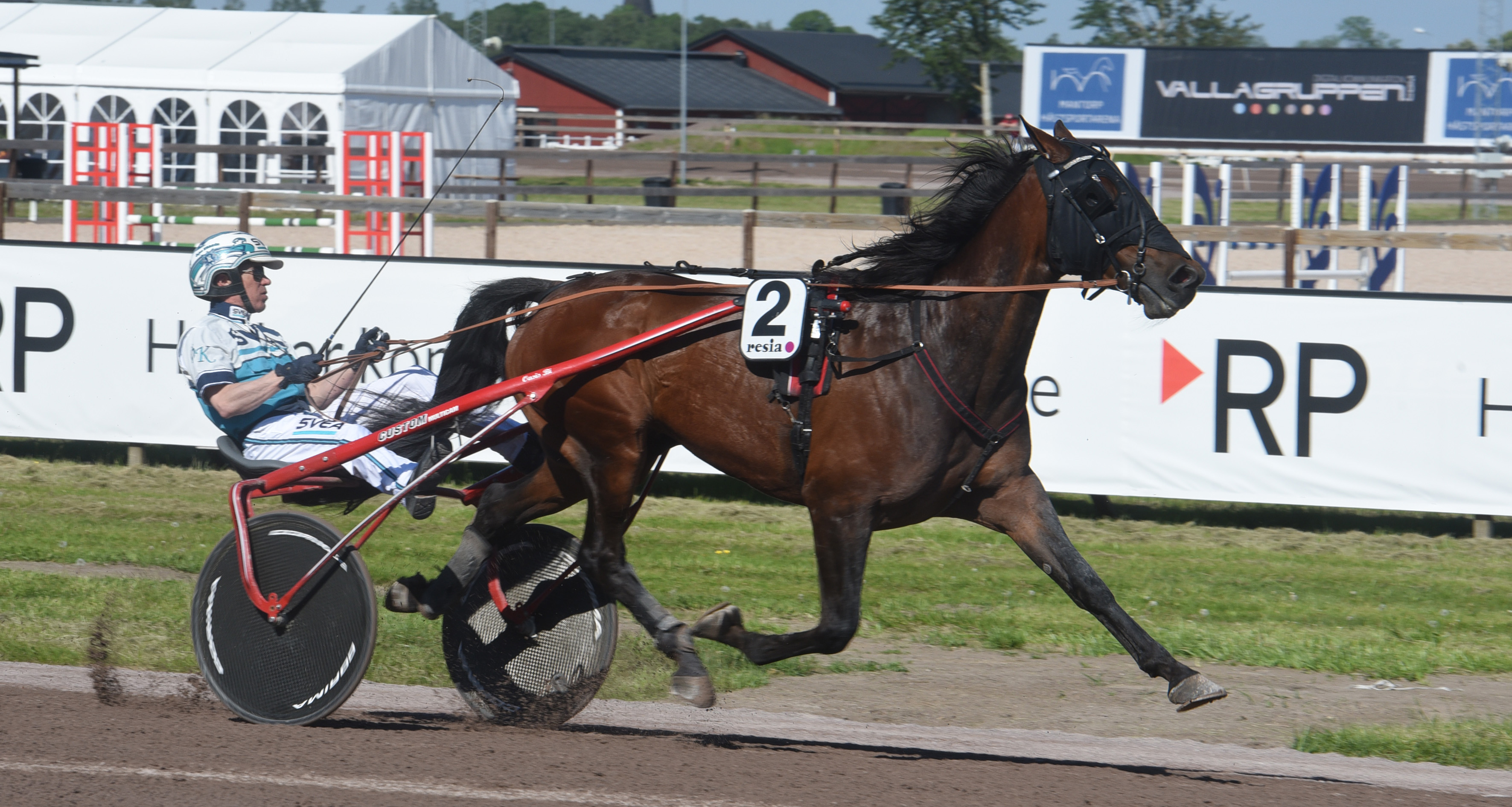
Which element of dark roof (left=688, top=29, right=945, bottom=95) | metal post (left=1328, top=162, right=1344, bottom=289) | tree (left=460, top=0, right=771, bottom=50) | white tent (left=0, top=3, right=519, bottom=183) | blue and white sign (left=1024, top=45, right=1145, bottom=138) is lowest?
metal post (left=1328, top=162, right=1344, bottom=289)

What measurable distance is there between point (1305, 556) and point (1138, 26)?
58.2 m

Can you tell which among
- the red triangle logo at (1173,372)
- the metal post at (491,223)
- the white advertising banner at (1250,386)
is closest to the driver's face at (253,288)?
the white advertising banner at (1250,386)

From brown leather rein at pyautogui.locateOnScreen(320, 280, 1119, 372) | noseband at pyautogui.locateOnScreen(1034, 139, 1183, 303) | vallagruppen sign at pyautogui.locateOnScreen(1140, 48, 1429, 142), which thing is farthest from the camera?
vallagruppen sign at pyautogui.locateOnScreen(1140, 48, 1429, 142)

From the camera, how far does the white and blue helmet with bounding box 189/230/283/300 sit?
5.09 meters

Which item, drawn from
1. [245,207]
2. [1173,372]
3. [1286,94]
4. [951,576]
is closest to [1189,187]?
[1173,372]

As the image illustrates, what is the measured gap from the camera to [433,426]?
5145 mm

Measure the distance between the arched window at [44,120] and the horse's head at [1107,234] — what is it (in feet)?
84.0

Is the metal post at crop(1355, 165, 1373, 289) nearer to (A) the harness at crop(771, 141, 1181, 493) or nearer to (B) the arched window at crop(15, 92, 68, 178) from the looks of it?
(A) the harness at crop(771, 141, 1181, 493)

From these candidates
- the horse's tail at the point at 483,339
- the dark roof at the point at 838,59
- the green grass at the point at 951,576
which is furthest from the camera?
the dark roof at the point at 838,59

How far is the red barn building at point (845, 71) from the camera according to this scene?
233ft

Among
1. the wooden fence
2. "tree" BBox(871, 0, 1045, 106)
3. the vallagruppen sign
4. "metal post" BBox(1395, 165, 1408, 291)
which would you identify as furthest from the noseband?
"tree" BBox(871, 0, 1045, 106)

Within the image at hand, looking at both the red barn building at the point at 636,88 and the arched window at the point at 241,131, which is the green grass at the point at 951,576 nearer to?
the arched window at the point at 241,131

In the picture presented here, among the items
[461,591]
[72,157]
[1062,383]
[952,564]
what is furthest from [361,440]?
[72,157]

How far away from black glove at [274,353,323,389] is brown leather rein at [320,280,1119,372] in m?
0.04
